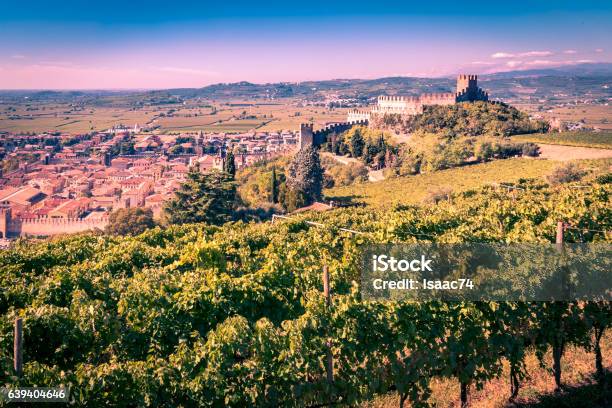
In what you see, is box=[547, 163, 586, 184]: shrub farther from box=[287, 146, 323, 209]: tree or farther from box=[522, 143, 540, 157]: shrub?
box=[287, 146, 323, 209]: tree

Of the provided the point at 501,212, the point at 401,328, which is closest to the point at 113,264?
the point at 401,328

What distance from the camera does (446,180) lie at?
112ft

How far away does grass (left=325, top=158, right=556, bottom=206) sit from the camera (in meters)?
30.7

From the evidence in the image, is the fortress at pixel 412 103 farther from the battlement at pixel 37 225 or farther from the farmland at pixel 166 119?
the farmland at pixel 166 119

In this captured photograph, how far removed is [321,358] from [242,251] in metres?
4.56

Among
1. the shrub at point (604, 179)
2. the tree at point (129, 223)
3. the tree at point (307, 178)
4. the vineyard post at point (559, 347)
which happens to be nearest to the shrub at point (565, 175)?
the shrub at point (604, 179)

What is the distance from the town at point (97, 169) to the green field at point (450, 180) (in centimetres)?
1374

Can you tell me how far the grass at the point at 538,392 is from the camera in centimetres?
698

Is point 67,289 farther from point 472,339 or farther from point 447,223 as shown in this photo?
point 447,223

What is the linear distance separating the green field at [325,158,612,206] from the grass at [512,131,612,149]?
502 cm

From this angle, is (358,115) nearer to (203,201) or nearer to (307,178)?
(307,178)

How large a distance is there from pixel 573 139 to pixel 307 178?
2198 cm

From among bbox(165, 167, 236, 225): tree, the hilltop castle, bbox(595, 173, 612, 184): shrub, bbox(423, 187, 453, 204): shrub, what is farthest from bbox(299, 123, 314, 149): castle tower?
bbox(595, 173, 612, 184): shrub

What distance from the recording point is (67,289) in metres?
7.70
